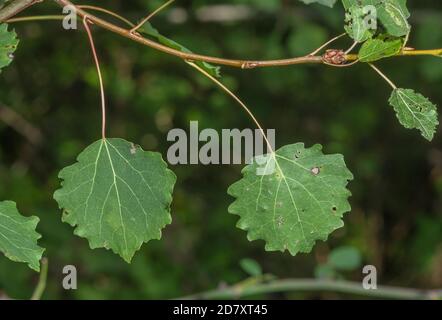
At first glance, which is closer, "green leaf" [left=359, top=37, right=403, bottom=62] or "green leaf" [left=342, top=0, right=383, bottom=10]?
"green leaf" [left=359, top=37, right=403, bottom=62]

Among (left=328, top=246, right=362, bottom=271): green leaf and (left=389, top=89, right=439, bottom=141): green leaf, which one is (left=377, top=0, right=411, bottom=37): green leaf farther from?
(left=328, top=246, right=362, bottom=271): green leaf

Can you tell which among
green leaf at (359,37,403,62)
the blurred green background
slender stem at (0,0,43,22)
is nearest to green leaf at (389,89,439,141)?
green leaf at (359,37,403,62)

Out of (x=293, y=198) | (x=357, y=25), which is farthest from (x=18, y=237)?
(x=357, y=25)

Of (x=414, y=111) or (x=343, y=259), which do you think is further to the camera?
(x=343, y=259)

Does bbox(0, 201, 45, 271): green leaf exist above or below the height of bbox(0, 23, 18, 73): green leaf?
below

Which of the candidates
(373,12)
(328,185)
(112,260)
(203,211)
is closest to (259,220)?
(328,185)

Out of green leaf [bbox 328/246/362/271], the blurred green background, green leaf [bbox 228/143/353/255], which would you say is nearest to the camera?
green leaf [bbox 228/143/353/255]

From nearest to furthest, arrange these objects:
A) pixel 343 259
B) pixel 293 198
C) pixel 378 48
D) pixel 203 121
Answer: pixel 378 48, pixel 293 198, pixel 343 259, pixel 203 121

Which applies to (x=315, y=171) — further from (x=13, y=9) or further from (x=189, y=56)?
(x=13, y=9)
